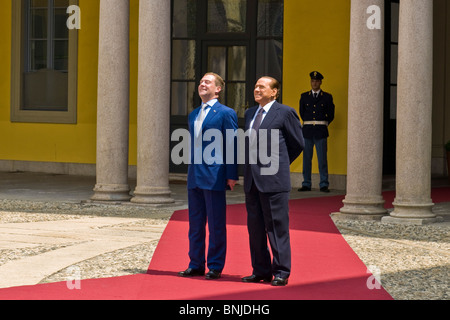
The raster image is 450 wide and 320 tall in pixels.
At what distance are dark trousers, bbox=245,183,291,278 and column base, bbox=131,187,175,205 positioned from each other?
5.74 metres

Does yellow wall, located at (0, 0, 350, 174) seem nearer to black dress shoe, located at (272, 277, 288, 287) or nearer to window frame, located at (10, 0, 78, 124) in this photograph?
Answer: window frame, located at (10, 0, 78, 124)

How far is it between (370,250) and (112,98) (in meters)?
5.23

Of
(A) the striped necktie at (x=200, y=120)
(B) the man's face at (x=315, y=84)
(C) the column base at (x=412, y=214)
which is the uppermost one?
(B) the man's face at (x=315, y=84)

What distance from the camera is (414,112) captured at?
39.1 ft

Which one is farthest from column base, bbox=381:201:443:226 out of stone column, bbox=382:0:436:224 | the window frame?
the window frame

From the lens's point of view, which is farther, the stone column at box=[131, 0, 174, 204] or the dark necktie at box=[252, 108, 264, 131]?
the stone column at box=[131, 0, 174, 204]

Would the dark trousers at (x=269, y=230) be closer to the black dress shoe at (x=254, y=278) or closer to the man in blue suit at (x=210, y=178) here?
the black dress shoe at (x=254, y=278)

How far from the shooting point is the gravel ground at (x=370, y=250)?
7926mm

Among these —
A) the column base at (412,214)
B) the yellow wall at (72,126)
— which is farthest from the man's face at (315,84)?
the column base at (412,214)

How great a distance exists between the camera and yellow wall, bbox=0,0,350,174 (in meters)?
16.5

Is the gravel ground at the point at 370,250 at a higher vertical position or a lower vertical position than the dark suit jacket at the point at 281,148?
lower

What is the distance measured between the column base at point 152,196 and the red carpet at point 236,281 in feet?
7.85

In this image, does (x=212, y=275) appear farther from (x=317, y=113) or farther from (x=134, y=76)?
(x=134, y=76)
